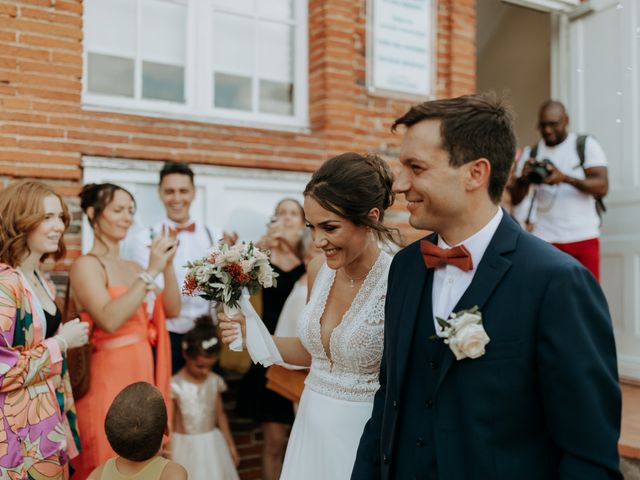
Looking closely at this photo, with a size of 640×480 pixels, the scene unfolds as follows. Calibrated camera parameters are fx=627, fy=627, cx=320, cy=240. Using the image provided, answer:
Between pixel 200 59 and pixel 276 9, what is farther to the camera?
pixel 276 9

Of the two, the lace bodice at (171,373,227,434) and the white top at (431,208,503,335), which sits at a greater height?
the white top at (431,208,503,335)

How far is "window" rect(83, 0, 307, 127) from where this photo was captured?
4.96 meters

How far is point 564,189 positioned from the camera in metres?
5.35

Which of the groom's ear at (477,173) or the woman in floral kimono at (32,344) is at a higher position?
the groom's ear at (477,173)

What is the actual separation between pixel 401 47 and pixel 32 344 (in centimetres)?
441

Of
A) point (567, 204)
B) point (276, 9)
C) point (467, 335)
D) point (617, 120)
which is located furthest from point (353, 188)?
point (617, 120)

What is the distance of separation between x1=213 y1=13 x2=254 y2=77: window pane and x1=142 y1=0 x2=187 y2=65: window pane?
0.30 meters

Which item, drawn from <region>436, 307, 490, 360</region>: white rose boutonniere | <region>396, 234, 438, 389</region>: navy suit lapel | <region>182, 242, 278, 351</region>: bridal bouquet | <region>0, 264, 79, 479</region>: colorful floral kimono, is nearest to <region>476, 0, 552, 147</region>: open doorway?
<region>182, 242, 278, 351</region>: bridal bouquet

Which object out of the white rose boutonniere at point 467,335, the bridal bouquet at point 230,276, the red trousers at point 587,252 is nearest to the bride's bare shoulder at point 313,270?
the bridal bouquet at point 230,276

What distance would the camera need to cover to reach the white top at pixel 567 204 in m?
5.27

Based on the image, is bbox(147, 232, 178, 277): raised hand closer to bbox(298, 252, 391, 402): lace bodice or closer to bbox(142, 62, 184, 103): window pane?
bbox(298, 252, 391, 402): lace bodice

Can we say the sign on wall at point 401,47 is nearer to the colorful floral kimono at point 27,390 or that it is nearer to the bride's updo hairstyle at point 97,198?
the bride's updo hairstyle at point 97,198

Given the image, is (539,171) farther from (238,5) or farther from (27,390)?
(27,390)

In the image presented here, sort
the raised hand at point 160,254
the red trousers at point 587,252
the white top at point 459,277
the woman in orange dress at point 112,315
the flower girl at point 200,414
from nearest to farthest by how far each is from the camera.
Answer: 1. the white top at point 459,277
2. the woman in orange dress at point 112,315
3. the raised hand at point 160,254
4. the flower girl at point 200,414
5. the red trousers at point 587,252
